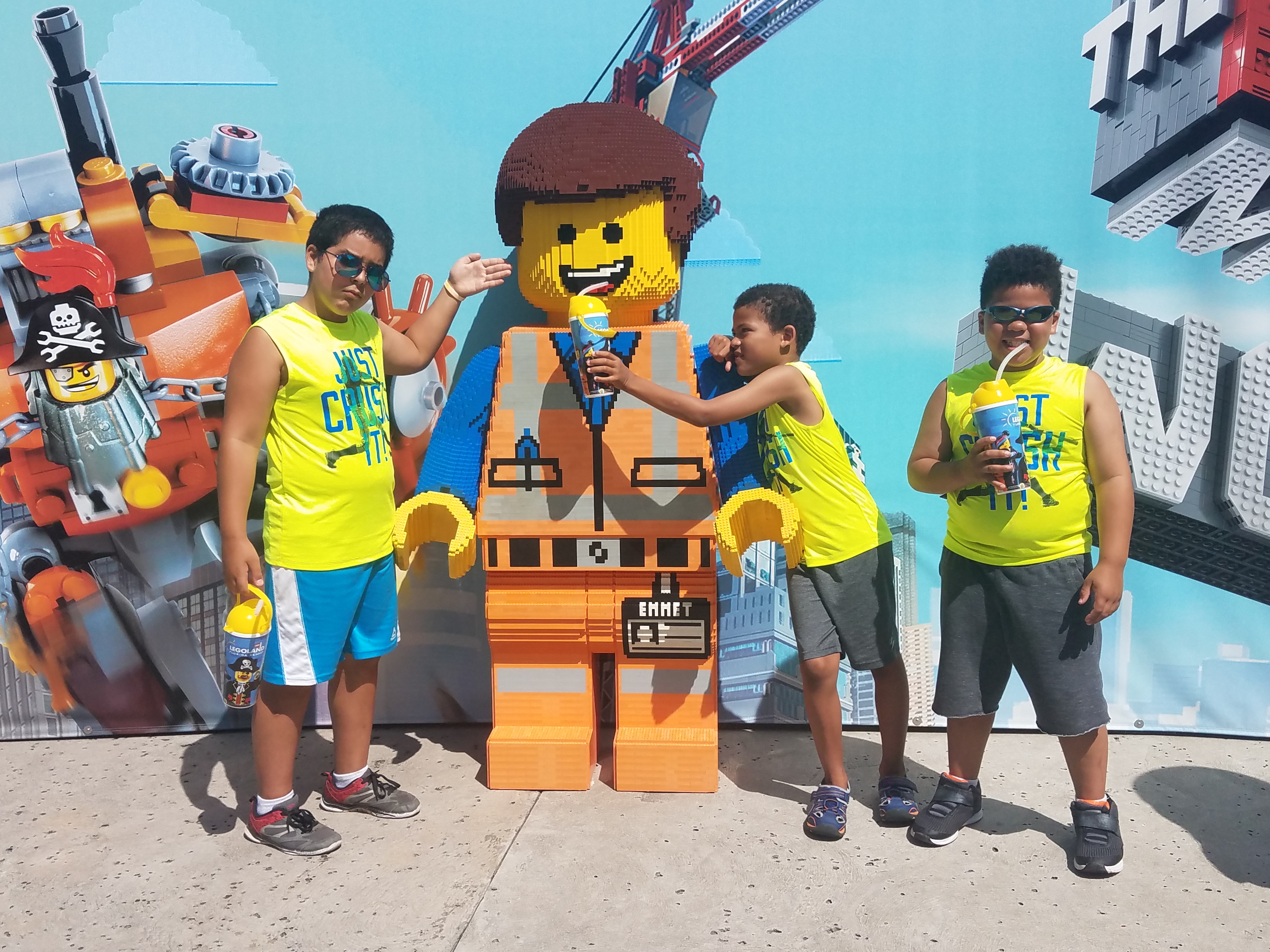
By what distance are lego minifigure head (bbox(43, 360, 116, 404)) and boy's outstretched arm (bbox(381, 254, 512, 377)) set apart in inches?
45.1

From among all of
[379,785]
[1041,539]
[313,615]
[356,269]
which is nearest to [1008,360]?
[1041,539]

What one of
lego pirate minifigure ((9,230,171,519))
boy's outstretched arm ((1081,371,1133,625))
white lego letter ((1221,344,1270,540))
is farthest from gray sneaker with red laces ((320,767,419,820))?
white lego letter ((1221,344,1270,540))

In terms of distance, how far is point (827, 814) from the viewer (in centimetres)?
230

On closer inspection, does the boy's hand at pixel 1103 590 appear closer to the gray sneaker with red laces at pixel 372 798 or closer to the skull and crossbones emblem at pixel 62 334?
the gray sneaker with red laces at pixel 372 798

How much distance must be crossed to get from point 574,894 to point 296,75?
2.61 meters

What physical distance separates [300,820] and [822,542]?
60.7 inches

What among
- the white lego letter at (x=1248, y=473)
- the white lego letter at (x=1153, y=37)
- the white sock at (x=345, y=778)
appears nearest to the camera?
the white sock at (x=345, y=778)

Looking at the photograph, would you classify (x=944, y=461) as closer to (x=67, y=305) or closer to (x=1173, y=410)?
(x=1173, y=410)

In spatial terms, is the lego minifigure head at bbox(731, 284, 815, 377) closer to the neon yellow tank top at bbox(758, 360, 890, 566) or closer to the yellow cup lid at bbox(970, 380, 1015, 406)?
the neon yellow tank top at bbox(758, 360, 890, 566)

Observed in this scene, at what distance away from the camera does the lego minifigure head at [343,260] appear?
223cm

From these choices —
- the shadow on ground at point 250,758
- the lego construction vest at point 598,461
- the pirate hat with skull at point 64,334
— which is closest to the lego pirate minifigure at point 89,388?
the pirate hat with skull at point 64,334

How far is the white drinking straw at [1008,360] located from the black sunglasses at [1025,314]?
0.06 m

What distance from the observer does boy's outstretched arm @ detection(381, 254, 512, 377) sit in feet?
8.06

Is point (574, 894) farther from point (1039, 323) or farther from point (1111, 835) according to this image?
point (1039, 323)
